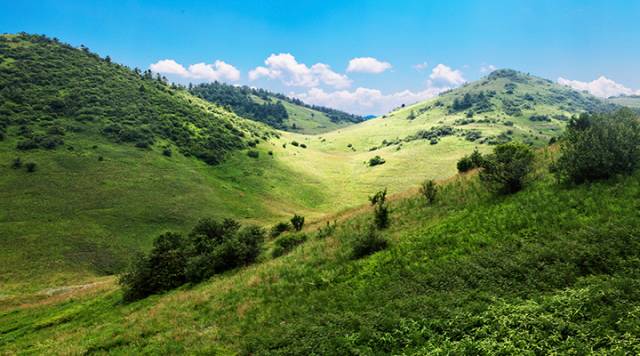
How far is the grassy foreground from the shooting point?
1171cm

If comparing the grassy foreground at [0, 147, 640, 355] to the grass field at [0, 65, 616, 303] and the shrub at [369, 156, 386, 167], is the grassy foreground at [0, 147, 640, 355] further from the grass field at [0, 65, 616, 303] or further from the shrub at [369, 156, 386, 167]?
the shrub at [369, 156, 386, 167]

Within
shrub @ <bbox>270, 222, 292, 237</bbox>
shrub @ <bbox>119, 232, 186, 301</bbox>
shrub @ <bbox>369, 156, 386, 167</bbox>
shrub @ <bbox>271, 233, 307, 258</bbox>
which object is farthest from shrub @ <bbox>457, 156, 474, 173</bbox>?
shrub @ <bbox>369, 156, 386, 167</bbox>

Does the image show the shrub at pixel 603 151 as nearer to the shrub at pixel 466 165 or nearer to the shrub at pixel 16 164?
the shrub at pixel 466 165

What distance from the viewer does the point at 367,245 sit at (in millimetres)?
22297

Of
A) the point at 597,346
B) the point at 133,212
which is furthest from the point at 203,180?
the point at 597,346

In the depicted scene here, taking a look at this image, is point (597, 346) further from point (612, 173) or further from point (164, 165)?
point (164, 165)

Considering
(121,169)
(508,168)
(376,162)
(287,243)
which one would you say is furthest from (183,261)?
(376,162)

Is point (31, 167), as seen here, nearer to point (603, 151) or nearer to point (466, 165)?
point (466, 165)

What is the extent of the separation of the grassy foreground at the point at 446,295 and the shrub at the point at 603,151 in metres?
1.04

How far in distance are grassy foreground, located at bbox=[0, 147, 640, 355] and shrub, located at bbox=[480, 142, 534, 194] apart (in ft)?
3.23

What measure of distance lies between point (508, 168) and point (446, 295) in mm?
12117

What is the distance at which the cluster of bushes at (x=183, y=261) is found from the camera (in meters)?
31.6

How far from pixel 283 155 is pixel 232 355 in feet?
426

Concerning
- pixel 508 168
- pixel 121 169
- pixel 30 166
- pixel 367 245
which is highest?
pixel 508 168
